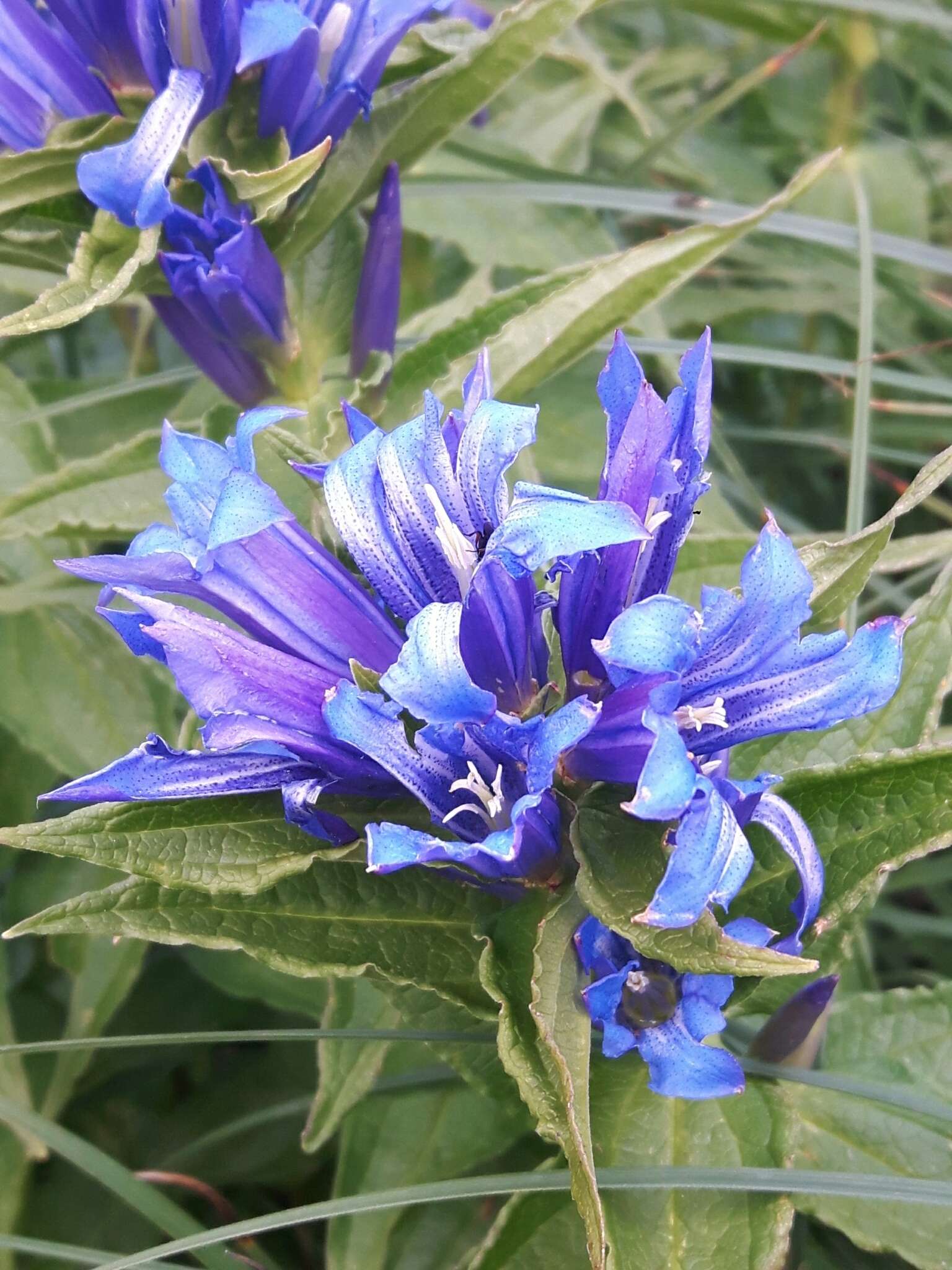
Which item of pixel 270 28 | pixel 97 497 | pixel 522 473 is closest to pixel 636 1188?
pixel 522 473

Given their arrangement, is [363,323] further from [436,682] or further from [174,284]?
[436,682]

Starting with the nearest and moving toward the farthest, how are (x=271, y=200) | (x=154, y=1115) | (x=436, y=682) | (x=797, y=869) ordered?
(x=436, y=682) → (x=797, y=869) → (x=271, y=200) → (x=154, y=1115)

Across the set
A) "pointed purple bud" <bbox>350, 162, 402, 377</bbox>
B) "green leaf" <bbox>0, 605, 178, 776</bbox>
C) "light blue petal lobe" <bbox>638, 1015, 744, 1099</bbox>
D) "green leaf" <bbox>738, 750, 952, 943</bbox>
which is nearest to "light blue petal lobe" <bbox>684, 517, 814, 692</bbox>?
"green leaf" <bbox>738, 750, 952, 943</bbox>

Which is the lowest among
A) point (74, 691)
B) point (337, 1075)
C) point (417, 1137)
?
point (417, 1137)

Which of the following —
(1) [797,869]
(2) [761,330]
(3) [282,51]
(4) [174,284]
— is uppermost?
(3) [282,51]

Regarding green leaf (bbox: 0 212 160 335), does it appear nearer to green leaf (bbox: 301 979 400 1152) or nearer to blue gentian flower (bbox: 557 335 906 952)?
blue gentian flower (bbox: 557 335 906 952)

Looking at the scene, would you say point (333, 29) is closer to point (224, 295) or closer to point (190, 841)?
point (224, 295)

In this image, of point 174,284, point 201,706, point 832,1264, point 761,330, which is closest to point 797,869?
point 201,706
